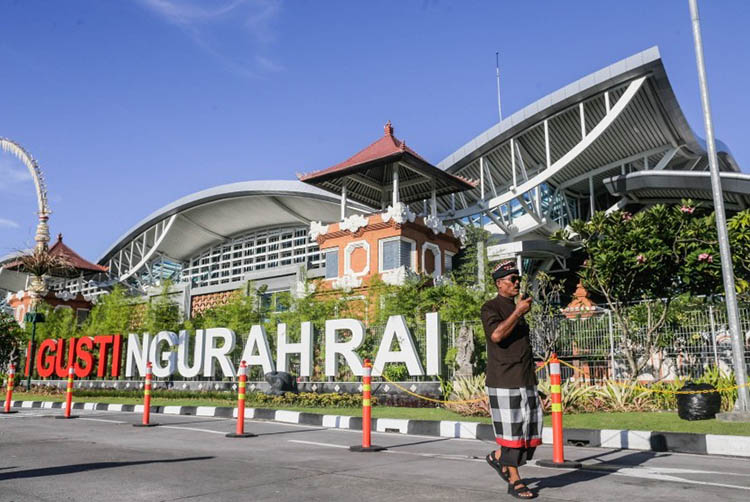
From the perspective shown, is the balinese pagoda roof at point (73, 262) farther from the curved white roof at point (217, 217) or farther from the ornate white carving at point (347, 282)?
the ornate white carving at point (347, 282)

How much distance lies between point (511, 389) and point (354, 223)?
78.6 ft

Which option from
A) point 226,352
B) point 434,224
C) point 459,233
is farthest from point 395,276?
point 226,352

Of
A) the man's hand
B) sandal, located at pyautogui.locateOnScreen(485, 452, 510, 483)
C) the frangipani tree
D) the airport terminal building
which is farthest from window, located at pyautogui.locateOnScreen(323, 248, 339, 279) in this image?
the man's hand

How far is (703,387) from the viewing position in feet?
32.9

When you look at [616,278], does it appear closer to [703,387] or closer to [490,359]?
[703,387]

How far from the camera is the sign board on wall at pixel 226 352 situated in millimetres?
16266

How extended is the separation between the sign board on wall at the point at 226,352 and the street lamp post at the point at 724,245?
24.4 feet

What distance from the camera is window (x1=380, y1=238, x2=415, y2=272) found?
26.9 metres

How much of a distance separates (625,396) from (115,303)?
2407 cm

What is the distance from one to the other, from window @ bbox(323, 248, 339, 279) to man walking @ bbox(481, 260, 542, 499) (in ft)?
79.3

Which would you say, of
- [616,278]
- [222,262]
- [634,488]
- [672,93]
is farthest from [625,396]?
[222,262]

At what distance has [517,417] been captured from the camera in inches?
182

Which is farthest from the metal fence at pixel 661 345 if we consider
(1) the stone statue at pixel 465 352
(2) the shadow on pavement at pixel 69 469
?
(2) the shadow on pavement at pixel 69 469

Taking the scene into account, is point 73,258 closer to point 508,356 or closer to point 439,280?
point 439,280
